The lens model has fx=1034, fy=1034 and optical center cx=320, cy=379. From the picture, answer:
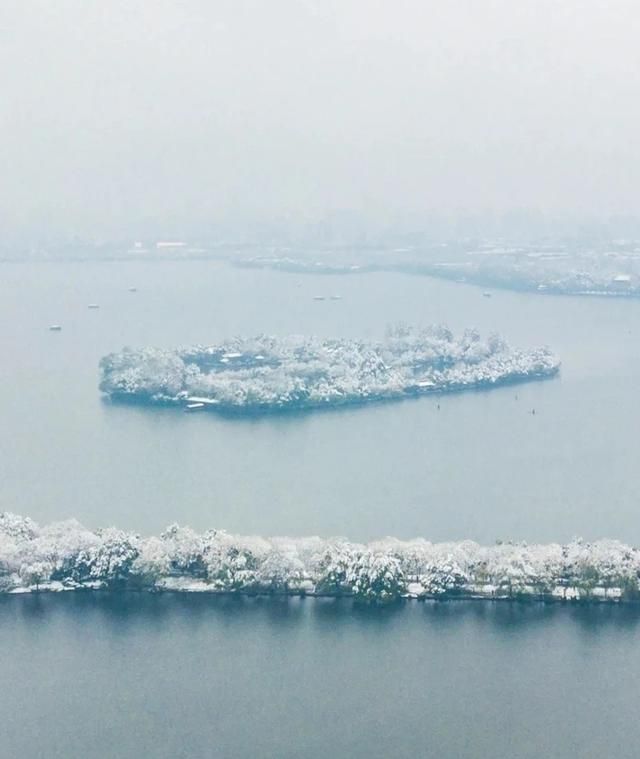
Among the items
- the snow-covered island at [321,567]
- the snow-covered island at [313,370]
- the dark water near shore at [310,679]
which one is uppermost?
the snow-covered island at [313,370]

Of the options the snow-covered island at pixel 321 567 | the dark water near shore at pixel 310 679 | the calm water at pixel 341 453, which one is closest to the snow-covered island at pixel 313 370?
the calm water at pixel 341 453

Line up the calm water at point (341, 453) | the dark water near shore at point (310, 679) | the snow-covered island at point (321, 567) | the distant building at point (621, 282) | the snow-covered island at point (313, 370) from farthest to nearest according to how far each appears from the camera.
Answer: the distant building at point (621, 282) < the snow-covered island at point (313, 370) < the calm water at point (341, 453) < the snow-covered island at point (321, 567) < the dark water near shore at point (310, 679)

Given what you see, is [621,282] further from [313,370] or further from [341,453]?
[341,453]

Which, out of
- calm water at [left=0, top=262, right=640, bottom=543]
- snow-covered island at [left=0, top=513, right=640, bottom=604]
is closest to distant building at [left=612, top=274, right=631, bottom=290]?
calm water at [left=0, top=262, right=640, bottom=543]

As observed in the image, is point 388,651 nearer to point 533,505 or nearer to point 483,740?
point 483,740

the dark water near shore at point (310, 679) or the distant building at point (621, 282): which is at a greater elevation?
the distant building at point (621, 282)

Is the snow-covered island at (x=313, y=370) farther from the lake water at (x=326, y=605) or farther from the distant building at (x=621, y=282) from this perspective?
the distant building at (x=621, y=282)
